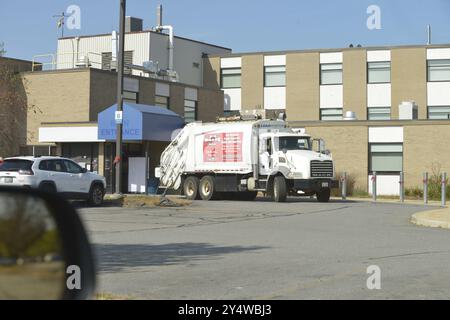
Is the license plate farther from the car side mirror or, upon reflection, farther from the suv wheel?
the car side mirror

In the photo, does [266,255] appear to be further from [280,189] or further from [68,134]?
[68,134]

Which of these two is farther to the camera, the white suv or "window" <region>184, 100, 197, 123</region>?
"window" <region>184, 100, 197, 123</region>

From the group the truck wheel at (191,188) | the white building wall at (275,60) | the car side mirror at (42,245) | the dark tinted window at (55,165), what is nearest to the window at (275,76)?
the white building wall at (275,60)

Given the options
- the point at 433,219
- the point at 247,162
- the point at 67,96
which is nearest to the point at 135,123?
the point at 247,162

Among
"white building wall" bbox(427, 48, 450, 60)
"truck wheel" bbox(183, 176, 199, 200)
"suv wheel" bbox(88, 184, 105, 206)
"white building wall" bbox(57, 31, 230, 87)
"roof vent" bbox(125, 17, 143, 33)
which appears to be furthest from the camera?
"roof vent" bbox(125, 17, 143, 33)

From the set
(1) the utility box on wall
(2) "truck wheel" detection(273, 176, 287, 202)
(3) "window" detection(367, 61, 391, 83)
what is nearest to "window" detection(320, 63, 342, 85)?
(3) "window" detection(367, 61, 391, 83)

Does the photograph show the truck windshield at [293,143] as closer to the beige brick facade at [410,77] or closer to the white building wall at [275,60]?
the beige brick facade at [410,77]

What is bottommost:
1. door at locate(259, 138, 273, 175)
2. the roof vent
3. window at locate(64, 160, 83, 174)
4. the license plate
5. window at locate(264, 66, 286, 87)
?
the license plate

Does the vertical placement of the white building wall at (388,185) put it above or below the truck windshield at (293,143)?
below

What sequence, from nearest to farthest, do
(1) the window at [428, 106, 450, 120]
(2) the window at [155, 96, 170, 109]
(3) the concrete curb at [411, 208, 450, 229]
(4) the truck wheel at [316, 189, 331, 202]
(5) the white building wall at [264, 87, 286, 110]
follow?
(3) the concrete curb at [411, 208, 450, 229] < (4) the truck wheel at [316, 189, 331, 202] < (2) the window at [155, 96, 170, 109] < (1) the window at [428, 106, 450, 120] < (5) the white building wall at [264, 87, 286, 110]

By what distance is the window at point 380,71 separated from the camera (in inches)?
1959

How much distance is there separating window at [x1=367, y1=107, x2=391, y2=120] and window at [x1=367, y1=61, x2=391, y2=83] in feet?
6.45

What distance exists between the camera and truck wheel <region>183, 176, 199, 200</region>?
3022cm
